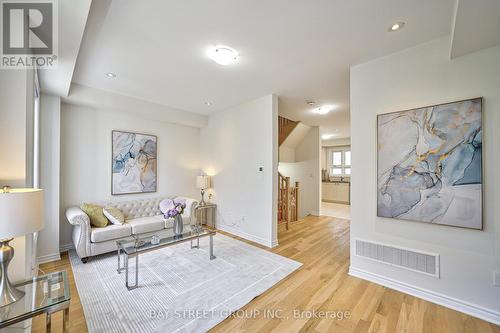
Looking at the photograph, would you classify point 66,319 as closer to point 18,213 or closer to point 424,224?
point 18,213

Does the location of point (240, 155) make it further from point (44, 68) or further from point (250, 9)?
point (44, 68)

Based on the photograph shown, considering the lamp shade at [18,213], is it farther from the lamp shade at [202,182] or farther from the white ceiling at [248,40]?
the lamp shade at [202,182]

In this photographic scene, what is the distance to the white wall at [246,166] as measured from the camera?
3.68 metres

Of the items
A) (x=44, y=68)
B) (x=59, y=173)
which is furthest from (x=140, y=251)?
(x=44, y=68)

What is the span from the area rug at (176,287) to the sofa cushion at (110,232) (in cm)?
34

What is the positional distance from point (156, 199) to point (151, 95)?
7.19ft

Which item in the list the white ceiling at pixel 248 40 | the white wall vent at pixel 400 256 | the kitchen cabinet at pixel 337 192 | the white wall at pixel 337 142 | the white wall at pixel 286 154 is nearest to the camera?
the white ceiling at pixel 248 40

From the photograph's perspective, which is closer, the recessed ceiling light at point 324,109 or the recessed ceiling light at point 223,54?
the recessed ceiling light at point 223,54

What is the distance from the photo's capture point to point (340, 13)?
69.4 inches

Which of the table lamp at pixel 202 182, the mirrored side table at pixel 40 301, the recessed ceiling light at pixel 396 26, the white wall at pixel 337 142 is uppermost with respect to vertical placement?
the recessed ceiling light at pixel 396 26

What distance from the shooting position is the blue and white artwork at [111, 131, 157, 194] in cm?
391

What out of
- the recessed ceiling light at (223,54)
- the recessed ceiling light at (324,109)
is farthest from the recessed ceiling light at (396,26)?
the recessed ceiling light at (324,109)

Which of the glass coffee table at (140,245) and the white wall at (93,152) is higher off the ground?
the white wall at (93,152)

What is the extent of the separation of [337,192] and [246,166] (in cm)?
598
